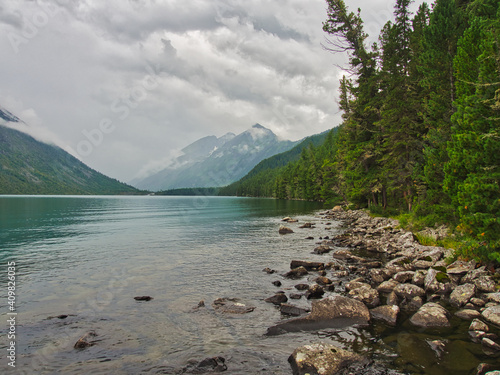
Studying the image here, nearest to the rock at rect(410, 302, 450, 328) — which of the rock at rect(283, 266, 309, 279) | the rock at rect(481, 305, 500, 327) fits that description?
the rock at rect(481, 305, 500, 327)

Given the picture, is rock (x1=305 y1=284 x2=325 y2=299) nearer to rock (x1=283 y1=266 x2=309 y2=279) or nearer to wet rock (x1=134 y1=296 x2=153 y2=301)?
rock (x1=283 y1=266 x2=309 y2=279)

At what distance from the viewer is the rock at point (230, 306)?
13.2 meters

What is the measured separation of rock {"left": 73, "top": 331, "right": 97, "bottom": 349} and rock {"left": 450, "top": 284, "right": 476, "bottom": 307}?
1539cm

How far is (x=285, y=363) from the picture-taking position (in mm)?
9023

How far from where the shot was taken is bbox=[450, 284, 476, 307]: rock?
12.6 m

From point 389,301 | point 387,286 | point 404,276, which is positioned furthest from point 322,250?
point 389,301

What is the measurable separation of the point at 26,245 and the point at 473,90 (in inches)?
1633

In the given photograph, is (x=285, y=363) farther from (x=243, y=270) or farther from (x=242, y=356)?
(x=243, y=270)

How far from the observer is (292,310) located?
1295cm

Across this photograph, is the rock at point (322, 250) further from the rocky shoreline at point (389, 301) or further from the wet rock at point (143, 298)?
the wet rock at point (143, 298)

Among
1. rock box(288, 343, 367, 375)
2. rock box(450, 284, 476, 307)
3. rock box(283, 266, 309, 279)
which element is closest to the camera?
rock box(288, 343, 367, 375)

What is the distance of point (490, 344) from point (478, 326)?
115 centimetres

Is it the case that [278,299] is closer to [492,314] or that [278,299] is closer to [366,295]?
[366,295]

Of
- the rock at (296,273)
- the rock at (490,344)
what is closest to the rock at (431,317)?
the rock at (490,344)
